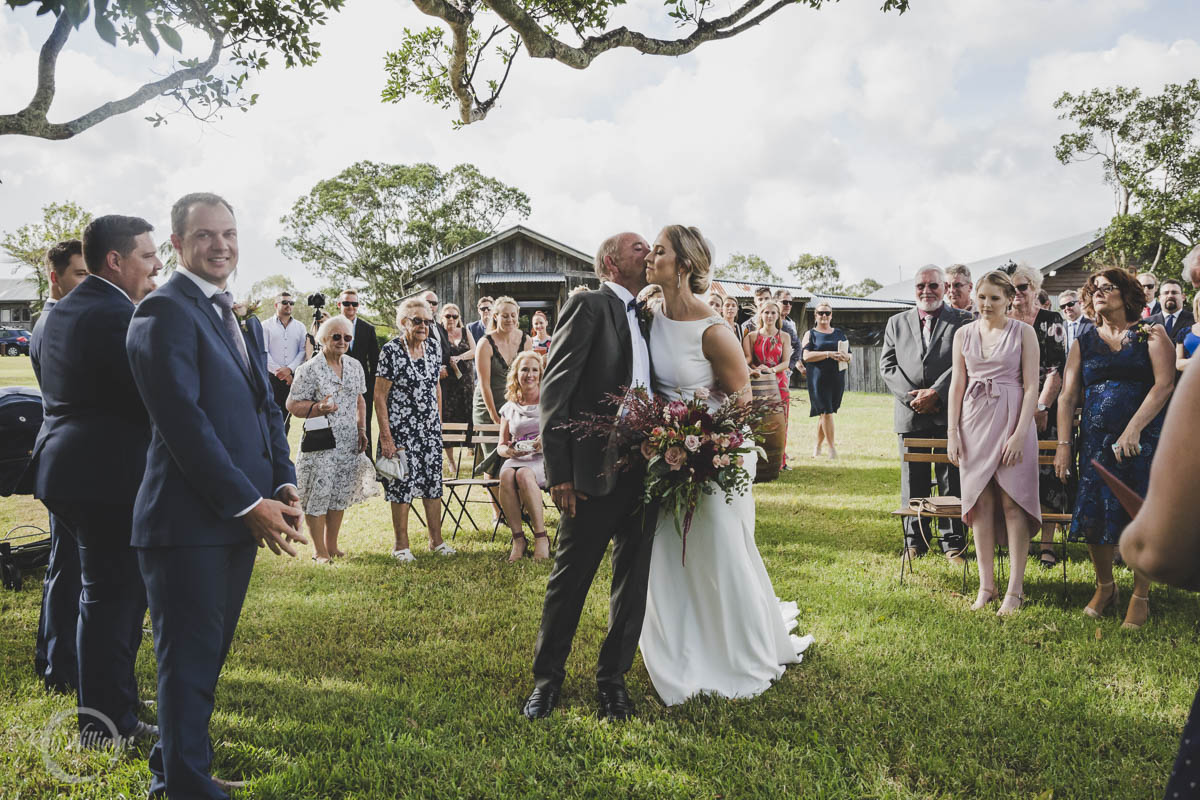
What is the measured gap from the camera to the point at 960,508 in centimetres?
577

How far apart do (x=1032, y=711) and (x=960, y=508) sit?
2257 mm

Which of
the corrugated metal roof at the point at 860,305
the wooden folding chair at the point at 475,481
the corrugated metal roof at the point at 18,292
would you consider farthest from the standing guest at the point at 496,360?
the corrugated metal roof at the point at 18,292

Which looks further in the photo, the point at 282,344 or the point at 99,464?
the point at 282,344

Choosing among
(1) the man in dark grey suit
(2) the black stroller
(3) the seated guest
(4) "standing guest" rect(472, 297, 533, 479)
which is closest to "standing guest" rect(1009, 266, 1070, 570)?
(3) the seated guest

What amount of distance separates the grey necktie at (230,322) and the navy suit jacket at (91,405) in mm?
846

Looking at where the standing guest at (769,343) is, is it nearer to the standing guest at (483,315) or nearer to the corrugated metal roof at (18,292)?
the standing guest at (483,315)

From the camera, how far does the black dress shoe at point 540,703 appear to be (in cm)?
372

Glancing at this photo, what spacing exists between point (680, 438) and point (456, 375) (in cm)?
719

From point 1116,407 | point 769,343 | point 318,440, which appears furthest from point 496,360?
point 1116,407

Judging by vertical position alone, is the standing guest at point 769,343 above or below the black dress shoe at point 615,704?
above

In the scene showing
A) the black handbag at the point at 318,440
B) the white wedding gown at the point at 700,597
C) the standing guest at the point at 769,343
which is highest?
the standing guest at the point at 769,343

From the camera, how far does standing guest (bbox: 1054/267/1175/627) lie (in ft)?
16.2

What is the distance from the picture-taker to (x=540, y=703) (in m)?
3.76

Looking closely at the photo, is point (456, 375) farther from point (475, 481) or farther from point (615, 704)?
point (615, 704)
